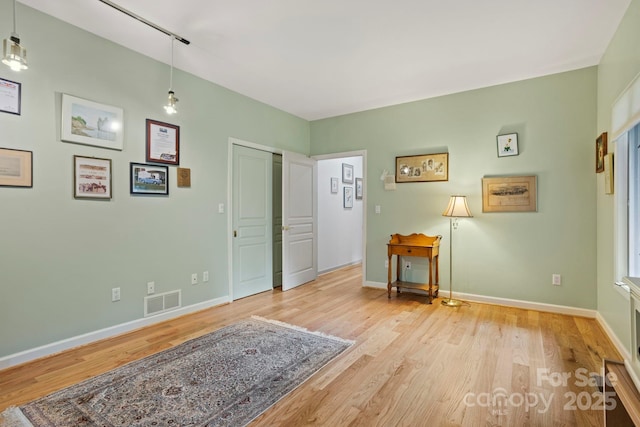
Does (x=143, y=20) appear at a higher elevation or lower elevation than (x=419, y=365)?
higher

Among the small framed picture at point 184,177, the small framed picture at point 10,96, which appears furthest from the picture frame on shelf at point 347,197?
the small framed picture at point 10,96

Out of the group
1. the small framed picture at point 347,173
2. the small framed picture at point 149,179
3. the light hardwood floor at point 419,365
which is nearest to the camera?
the light hardwood floor at point 419,365

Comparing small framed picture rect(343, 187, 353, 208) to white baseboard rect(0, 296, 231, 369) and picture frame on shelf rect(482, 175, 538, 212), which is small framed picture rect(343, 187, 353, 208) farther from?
white baseboard rect(0, 296, 231, 369)

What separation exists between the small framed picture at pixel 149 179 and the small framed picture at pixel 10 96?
35.7 inches

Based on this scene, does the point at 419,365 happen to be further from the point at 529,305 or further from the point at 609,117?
the point at 609,117

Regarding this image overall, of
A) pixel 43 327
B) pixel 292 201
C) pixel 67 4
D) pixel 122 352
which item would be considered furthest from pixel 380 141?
pixel 43 327

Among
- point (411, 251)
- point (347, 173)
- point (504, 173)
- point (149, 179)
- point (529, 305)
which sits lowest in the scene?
point (529, 305)

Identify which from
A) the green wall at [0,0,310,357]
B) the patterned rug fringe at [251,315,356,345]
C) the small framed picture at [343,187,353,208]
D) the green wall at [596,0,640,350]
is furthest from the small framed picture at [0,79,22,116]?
the small framed picture at [343,187,353,208]

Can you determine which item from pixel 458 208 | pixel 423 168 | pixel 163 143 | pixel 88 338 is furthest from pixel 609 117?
pixel 88 338

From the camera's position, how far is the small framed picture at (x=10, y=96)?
231 centimetres

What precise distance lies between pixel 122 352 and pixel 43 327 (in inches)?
25.0

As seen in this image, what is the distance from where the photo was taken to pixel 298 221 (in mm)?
4887

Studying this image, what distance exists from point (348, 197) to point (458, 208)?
3.16 metres

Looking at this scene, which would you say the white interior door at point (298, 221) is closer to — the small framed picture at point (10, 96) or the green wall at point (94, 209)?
the green wall at point (94, 209)
